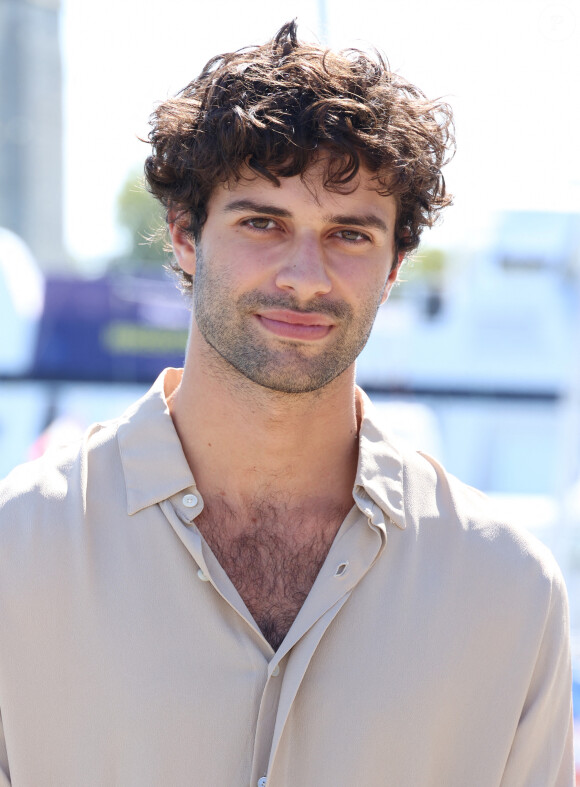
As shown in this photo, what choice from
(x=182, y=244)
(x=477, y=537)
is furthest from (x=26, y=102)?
(x=477, y=537)

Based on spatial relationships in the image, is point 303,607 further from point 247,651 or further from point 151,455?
point 151,455

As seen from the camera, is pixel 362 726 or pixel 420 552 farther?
pixel 420 552

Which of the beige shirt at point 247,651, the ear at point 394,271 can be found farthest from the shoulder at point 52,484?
the ear at point 394,271

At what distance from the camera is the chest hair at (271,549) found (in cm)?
183

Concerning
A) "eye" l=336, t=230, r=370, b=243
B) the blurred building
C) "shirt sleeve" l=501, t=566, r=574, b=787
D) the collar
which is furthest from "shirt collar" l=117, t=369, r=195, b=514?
the blurred building

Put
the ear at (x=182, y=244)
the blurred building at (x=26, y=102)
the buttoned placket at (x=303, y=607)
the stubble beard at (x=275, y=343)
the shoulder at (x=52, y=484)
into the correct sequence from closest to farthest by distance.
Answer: the buttoned placket at (x=303, y=607), the shoulder at (x=52, y=484), the stubble beard at (x=275, y=343), the ear at (x=182, y=244), the blurred building at (x=26, y=102)

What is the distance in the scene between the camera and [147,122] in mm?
2371

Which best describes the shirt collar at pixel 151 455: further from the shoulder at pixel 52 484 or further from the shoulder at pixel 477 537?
the shoulder at pixel 477 537

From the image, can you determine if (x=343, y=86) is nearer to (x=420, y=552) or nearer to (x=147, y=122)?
(x=147, y=122)

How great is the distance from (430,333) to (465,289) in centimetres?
179

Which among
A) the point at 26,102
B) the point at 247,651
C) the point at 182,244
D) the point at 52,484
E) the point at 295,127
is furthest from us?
the point at 26,102

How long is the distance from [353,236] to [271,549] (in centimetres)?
65

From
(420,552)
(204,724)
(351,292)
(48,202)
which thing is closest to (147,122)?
(351,292)

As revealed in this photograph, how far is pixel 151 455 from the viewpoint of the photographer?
74.6 inches
